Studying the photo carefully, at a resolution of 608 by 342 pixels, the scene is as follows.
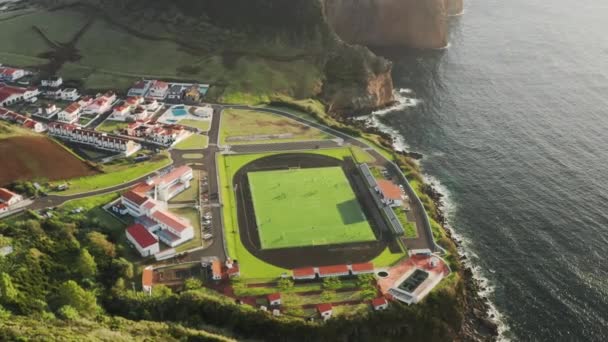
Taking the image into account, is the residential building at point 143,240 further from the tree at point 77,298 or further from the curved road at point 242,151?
the tree at point 77,298

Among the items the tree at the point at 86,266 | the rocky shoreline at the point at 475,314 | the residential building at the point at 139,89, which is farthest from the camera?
the residential building at the point at 139,89

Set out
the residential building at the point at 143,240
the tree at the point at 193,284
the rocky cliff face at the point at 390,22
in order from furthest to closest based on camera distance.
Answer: the rocky cliff face at the point at 390,22 → the residential building at the point at 143,240 → the tree at the point at 193,284

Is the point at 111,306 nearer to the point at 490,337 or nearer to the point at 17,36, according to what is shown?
the point at 490,337

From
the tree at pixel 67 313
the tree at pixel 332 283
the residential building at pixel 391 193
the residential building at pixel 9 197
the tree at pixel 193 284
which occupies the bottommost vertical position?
the tree at pixel 332 283

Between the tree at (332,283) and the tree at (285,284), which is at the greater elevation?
the tree at (285,284)

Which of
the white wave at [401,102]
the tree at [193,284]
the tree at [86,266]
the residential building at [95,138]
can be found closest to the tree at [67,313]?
the tree at [86,266]

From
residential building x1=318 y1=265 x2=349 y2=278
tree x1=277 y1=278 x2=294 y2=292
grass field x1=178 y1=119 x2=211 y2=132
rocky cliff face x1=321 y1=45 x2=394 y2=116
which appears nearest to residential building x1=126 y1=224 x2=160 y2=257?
tree x1=277 y1=278 x2=294 y2=292

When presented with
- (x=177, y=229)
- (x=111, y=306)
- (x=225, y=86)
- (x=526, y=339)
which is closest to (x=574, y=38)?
(x=225, y=86)

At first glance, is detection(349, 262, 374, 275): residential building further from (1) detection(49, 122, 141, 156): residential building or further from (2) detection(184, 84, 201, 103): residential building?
(2) detection(184, 84, 201, 103): residential building
